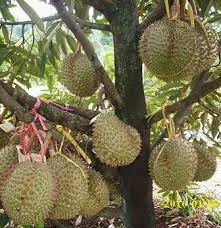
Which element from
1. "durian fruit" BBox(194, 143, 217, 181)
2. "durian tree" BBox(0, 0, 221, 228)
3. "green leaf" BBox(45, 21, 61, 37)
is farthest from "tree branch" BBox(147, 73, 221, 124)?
"green leaf" BBox(45, 21, 61, 37)

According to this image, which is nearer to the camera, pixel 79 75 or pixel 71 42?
pixel 79 75

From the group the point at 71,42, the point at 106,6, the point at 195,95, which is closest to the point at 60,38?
the point at 71,42

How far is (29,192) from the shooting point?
1.03 m

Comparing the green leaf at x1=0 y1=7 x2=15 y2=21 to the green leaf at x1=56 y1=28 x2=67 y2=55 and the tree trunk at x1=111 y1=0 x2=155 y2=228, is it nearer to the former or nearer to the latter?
the green leaf at x1=56 y1=28 x2=67 y2=55

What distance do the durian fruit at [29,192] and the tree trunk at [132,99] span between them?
15.6 inches

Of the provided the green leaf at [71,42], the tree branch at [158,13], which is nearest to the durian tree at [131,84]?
the tree branch at [158,13]

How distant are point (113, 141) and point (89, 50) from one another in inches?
9.8

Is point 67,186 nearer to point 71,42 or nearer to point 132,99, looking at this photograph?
point 132,99

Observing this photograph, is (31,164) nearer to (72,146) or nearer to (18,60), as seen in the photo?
(72,146)

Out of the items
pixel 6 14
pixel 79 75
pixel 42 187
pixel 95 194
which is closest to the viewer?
pixel 42 187

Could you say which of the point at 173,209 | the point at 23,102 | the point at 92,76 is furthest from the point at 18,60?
the point at 173,209

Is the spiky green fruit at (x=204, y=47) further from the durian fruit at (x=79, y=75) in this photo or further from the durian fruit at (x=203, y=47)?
the durian fruit at (x=79, y=75)

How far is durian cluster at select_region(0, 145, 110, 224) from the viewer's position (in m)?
1.03

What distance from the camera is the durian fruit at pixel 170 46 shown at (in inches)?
45.3
